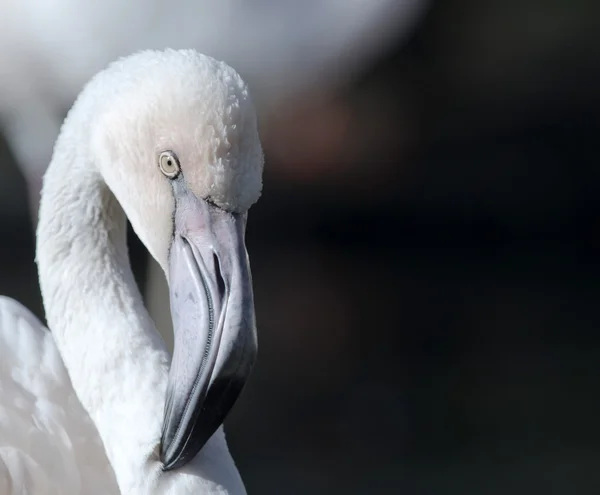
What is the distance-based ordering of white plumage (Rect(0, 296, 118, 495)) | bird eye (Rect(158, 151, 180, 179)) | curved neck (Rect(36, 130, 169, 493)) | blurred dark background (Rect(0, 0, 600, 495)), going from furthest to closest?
blurred dark background (Rect(0, 0, 600, 495)) < white plumage (Rect(0, 296, 118, 495)) < curved neck (Rect(36, 130, 169, 493)) < bird eye (Rect(158, 151, 180, 179))

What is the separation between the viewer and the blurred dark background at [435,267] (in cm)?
372

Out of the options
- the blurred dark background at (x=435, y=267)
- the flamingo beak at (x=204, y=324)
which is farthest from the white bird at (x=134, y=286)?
the blurred dark background at (x=435, y=267)

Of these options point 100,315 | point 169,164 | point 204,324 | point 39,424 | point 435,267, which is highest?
point 169,164

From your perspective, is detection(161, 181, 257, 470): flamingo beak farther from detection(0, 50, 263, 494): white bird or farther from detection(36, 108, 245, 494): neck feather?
detection(36, 108, 245, 494): neck feather

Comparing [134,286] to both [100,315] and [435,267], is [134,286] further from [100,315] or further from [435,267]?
[435,267]

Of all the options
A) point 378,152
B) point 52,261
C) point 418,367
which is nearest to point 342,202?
point 378,152

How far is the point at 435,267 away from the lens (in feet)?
19.8

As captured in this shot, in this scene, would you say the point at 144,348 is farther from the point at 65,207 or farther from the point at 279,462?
the point at 279,462

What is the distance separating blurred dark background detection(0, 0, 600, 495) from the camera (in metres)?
3.72

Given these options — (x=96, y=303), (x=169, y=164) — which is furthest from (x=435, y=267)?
(x=169, y=164)

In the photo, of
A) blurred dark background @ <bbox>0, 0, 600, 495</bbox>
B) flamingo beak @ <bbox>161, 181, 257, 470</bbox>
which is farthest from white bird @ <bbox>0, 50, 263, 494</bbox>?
blurred dark background @ <bbox>0, 0, 600, 495</bbox>

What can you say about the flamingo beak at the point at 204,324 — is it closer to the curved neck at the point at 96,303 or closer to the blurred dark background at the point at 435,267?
the curved neck at the point at 96,303

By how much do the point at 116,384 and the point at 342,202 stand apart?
522 cm

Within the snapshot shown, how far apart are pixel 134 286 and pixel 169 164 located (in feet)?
1.09
